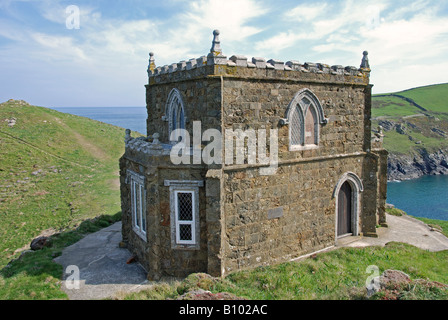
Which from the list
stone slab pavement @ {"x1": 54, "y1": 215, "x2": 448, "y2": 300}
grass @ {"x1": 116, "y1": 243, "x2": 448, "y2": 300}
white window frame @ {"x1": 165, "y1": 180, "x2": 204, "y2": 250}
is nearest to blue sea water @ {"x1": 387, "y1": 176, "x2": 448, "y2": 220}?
stone slab pavement @ {"x1": 54, "y1": 215, "x2": 448, "y2": 300}

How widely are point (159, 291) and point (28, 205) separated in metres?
19.3

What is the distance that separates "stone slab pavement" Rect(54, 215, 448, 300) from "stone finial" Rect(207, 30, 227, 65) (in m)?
7.98

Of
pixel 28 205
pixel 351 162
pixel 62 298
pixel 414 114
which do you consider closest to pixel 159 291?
pixel 62 298

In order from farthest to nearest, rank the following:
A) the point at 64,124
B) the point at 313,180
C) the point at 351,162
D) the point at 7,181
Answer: the point at 64,124 → the point at 7,181 → the point at 351,162 → the point at 313,180

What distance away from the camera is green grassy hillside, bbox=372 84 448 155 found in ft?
233

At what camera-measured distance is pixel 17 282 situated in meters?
11.6

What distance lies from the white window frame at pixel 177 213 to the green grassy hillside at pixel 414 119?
64773 millimetres

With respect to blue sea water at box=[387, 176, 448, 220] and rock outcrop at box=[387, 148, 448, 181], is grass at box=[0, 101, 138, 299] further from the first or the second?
rock outcrop at box=[387, 148, 448, 181]

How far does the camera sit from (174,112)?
1395 cm

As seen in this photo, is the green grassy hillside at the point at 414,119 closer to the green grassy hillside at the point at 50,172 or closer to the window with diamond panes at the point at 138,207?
the green grassy hillside at the point at 50,172

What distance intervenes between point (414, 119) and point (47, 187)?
291 ft

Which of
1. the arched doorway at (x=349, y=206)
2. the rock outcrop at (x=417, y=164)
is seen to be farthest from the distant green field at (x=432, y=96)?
the arched doorway at (x=349, y=206)

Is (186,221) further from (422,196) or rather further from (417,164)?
(417,164)
